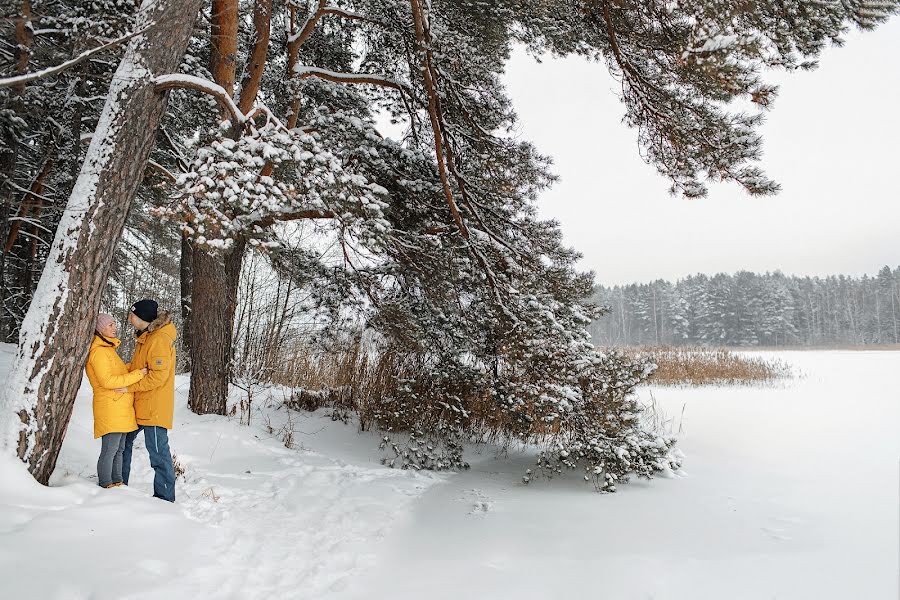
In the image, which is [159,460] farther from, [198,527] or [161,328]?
[161,328]

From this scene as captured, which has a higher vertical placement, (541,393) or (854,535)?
(541,393)

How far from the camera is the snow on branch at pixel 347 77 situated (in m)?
5.94

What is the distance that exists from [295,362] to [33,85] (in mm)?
5403

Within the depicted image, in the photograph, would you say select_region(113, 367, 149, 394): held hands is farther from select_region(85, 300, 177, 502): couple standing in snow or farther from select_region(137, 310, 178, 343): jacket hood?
select_region(137, 310, 178, 343): jacket hood

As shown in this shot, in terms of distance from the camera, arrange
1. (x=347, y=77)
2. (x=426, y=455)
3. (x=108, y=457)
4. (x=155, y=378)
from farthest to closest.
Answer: (x=347, y=77)
(x=426, y=455)
(x=155, y=378)
(x=108, y=457)

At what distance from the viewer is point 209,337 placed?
631cm

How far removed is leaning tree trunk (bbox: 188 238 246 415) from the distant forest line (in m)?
52.4

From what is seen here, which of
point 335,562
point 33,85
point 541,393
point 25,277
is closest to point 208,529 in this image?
point 335,562

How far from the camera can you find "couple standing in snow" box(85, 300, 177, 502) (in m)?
3.54

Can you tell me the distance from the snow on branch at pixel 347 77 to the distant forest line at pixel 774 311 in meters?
52.4

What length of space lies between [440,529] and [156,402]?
2.34 metres

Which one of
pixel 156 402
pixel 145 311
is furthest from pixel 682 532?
pixel 145 311

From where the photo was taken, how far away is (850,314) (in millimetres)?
62031

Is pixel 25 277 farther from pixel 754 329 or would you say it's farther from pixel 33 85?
pixel 754 329
